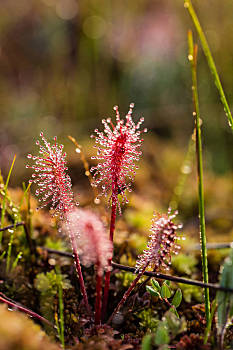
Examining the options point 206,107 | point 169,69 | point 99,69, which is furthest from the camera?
point 169,69

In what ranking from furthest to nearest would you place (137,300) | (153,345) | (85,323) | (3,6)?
1. (3,6)
2. (137,300)
3. (85,323)
4. (153,345)

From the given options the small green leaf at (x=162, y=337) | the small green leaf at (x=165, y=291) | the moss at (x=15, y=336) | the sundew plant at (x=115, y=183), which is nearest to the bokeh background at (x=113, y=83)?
the sundew plant at (x=115, y=183)

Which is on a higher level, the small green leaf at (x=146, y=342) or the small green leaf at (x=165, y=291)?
the small green leaf at (x=165, y=291)

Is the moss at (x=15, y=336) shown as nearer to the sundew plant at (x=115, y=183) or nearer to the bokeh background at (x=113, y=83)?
the sundew plant at (x=115, y=183)

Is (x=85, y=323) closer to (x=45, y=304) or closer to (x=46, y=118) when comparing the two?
(x=45, y=304)

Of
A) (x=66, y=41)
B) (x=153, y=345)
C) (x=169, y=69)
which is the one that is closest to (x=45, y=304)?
(x=153, y=345)

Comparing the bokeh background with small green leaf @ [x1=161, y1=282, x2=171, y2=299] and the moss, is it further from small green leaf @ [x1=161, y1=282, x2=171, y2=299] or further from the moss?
Answer: the moss
